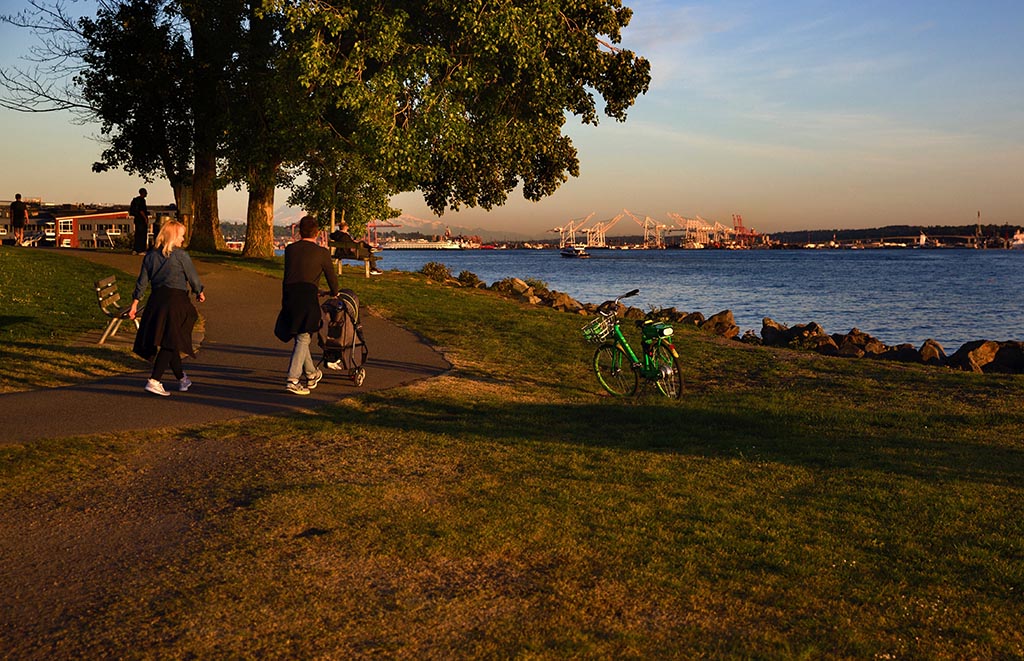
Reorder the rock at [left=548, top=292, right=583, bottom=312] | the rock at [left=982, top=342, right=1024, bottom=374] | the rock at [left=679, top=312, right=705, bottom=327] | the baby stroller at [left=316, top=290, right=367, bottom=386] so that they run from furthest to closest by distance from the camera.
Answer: the rock at [left=548, top=292, right=583, bottom=312], the rock at [left=679, top=312, right=705, bottom=327], the rock at [left=982, top=342, right=1024, bottom=374], the baby stroller at [left=316, top=290, right=367, bottom=386]

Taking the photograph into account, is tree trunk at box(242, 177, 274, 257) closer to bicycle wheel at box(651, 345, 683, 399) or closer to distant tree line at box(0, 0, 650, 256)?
distant tree line at box(0, 0, 650, 256)

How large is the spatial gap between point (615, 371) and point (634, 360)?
346mm

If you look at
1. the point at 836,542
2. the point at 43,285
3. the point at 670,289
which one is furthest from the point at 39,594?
the point at 670,289

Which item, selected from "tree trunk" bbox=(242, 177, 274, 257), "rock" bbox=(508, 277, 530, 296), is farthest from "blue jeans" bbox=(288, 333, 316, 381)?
"tree trunk" bbox=(242, 177, 274, 257)

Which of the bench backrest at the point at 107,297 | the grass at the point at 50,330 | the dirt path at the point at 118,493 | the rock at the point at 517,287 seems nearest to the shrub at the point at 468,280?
the rock at the point at 517,287

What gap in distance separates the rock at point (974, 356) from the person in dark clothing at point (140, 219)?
69.9 ft

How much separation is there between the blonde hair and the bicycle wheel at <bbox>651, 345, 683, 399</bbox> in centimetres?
588

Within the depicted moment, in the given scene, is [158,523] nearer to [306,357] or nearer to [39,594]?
[39,594]

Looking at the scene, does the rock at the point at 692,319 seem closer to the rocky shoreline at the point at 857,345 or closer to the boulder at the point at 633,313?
the rocky shoreline at the point at 857,345

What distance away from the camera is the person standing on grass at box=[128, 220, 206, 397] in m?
9.95

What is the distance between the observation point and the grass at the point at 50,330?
1134 centimetres

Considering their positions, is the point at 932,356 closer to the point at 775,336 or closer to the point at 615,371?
the point at 775,336

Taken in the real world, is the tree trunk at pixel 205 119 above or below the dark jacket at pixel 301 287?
above

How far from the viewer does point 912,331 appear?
1550 inches
